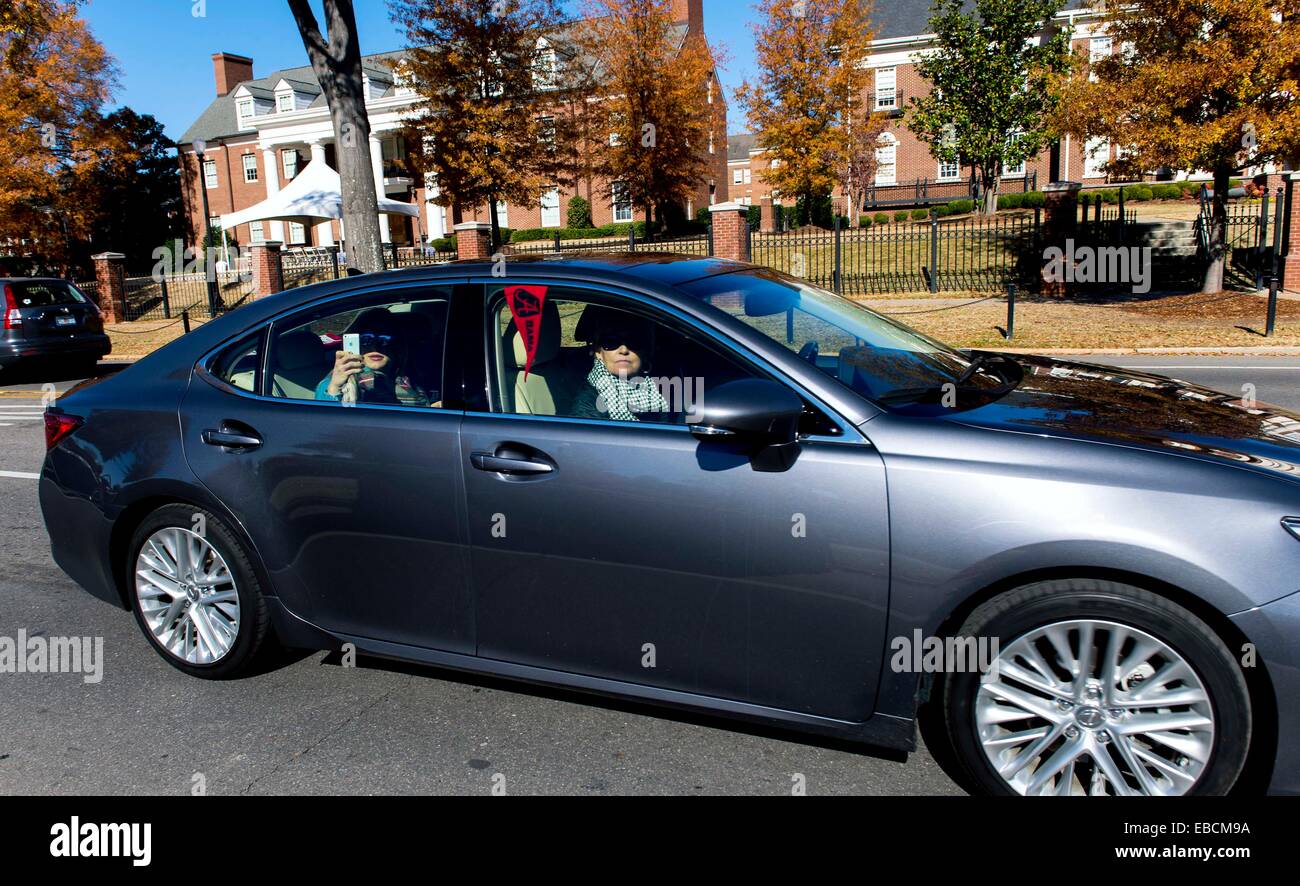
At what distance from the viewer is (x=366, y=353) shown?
376cm

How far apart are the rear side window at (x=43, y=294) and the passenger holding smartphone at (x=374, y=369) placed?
14470 millimetres

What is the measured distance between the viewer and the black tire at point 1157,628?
8.23 ft

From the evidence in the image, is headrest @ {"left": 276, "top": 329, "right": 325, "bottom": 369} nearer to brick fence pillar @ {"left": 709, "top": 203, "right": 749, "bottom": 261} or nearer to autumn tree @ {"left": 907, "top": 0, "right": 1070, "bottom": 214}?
brick fence pillar @ {"left": 709, "top": 203, "right": 749, "bottom": 261}

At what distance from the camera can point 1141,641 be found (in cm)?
258

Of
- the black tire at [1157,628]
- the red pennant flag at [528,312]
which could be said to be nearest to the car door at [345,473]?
the red pennant flag at [528,312]

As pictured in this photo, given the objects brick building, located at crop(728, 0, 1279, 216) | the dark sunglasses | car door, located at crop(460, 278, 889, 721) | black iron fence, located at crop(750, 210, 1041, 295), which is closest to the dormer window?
black iron fence, located at crop(750, 210, 1041, 295)

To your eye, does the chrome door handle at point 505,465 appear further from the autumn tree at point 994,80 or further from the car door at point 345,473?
the autumn tree at point 994,80

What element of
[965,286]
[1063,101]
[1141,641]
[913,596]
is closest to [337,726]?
[913,596]

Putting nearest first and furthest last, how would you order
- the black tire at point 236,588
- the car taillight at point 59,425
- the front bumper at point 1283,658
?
1. the front bumper at point 1283,658
2. the black tire at point 236,588
3. the car taillight at point 59,425

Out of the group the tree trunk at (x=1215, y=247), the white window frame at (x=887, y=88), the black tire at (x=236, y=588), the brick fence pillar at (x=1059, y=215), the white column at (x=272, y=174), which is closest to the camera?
the black tire at (x=236, y=588)

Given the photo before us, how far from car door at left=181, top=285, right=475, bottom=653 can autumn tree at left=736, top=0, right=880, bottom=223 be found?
27.5 meters

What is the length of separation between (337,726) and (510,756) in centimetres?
76

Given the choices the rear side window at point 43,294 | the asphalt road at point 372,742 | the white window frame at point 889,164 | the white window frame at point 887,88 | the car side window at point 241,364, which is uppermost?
the white window frame at point 887,88
